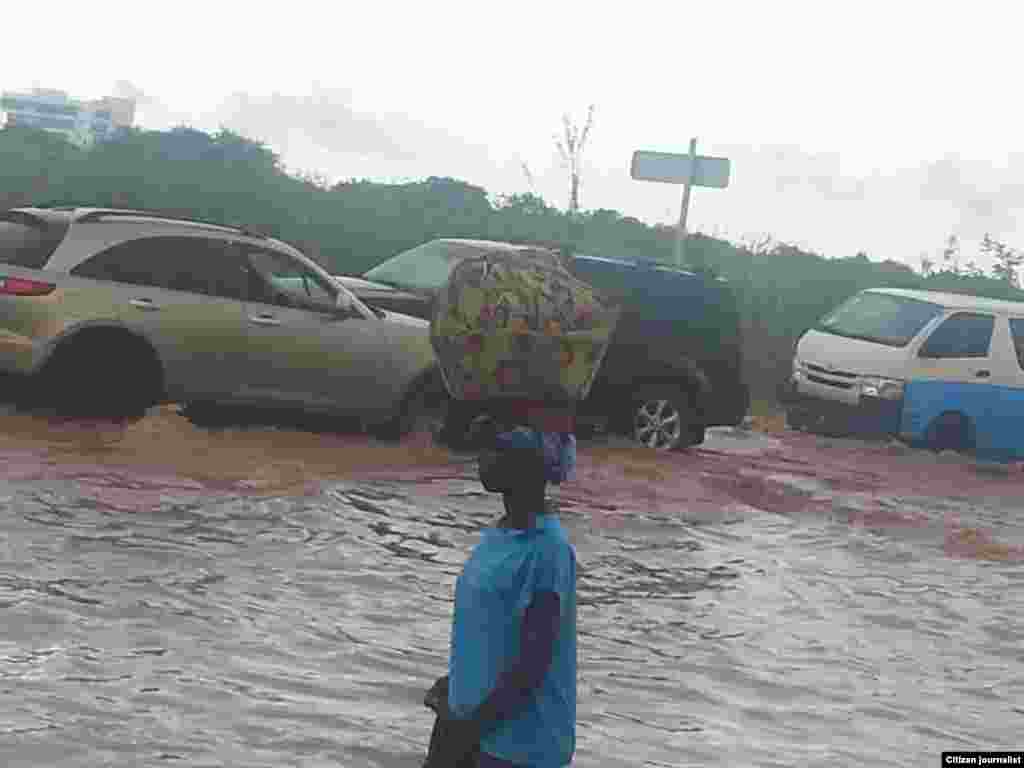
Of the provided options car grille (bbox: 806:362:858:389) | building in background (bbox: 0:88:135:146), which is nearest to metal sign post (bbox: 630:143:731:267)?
car grille (bbox: 806:362:858:389)

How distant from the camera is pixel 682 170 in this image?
22.7m

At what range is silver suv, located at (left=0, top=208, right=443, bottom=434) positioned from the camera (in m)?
13.0

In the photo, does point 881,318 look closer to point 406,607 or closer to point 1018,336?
point 1018,336

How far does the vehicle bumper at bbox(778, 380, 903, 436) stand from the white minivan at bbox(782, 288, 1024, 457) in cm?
1

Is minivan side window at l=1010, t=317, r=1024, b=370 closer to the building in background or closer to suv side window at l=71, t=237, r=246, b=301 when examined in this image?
suv side window at l=71, t=237, r=246, b=301

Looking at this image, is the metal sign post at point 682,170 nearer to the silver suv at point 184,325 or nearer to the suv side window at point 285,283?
the silver suv at point 184,325

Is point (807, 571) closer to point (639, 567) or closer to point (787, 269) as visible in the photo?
point (639, 567)

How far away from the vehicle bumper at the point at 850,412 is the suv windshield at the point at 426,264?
16.9ft

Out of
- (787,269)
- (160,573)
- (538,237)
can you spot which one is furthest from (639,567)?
(787,269)

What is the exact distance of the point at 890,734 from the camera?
7918mm

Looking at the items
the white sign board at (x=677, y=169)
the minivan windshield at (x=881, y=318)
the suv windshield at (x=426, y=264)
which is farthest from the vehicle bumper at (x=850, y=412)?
the suv windshield at (x=426, y=264)

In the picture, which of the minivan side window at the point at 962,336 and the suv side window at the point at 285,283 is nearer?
the suv side window at the point at 285,283

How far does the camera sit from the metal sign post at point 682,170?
22.5 metres

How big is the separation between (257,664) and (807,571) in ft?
17.2
